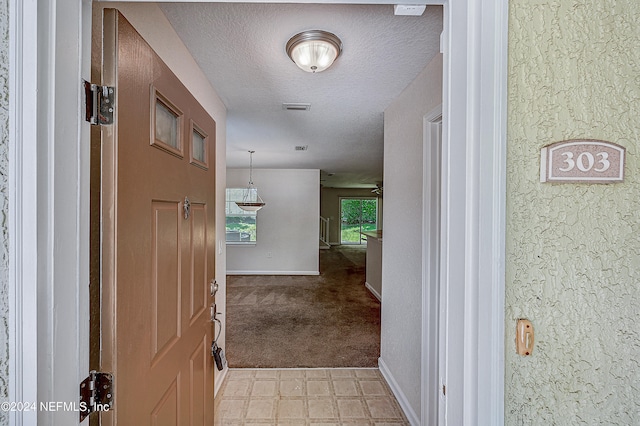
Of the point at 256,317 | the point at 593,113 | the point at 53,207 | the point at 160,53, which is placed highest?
the point at 160,53

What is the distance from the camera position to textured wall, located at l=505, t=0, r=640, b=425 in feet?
2.27

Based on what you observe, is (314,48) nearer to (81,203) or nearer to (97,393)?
(81,203)

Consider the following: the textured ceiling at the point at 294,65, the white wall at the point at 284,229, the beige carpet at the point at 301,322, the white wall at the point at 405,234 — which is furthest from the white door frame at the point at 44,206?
the white wall at the point at 284,229

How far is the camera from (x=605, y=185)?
699 mm

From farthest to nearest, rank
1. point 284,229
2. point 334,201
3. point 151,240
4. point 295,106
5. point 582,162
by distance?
point 334,201 < point 284,229 < point 295,106 < point 151,240 < point 582,162

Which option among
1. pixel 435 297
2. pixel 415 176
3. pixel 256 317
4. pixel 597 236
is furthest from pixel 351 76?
pixel 256 317

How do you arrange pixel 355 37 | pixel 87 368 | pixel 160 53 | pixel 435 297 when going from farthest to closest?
pixel 435 297 → pixel 355 37 → pixel 160 53 → pixel 87 368

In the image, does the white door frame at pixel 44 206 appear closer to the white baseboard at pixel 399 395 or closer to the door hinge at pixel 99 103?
the door hinge at pixel 99 103

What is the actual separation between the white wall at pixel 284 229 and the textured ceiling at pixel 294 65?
3.35m

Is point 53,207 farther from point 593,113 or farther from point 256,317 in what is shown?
point 256,317

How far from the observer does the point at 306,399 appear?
2352mm

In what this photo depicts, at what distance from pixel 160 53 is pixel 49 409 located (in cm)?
139

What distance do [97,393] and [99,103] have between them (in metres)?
0.73

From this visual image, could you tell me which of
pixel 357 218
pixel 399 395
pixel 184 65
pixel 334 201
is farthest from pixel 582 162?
pixel 357 218
